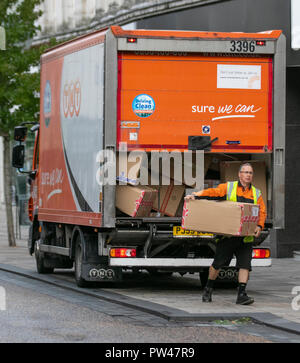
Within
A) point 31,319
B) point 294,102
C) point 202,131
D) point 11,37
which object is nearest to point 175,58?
point 202,131

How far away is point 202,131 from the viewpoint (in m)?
13.8

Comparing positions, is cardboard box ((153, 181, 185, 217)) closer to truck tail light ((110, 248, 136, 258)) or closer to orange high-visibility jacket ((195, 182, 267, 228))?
truck tail light ((110, 248, 136, 258))

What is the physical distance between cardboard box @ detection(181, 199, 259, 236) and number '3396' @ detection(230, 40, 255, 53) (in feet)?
8.25

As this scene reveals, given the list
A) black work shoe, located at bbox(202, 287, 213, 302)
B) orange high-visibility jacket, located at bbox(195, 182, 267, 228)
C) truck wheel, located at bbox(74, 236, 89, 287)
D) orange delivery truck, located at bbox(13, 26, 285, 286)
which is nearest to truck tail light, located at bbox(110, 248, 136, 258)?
orange delivery truck, located at bbox(13, 26, 285, 286)

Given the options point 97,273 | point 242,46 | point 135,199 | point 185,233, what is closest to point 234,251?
point 185,233

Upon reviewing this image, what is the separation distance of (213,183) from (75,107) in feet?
7.47

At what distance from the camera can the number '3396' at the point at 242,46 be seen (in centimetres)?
1381

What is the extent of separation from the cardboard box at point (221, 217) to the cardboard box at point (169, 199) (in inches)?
61.2

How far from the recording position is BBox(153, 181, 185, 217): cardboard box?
14.1 meters

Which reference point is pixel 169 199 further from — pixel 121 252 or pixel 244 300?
pixel 244 300

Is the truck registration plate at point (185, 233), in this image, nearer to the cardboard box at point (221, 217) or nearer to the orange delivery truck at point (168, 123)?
the orange delivery truck at point (168, 123)

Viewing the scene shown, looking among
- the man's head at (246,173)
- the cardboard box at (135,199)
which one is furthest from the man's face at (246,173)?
the cardboard box at (135,199)

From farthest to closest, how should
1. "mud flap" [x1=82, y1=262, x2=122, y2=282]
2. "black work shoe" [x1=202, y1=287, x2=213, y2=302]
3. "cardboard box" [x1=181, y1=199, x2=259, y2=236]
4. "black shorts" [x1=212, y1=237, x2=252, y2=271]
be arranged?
"mud flap" [x1=82, y1=262, x2=122, y2=282] < "black work shoe" [x1=202, y1=287, x2=213, y2=302] < "black shorts" [x1=212, y1=237, x2=252, y2=271] < "cardboard box" [x1=181, y1=199, x2=259, y2=236]
